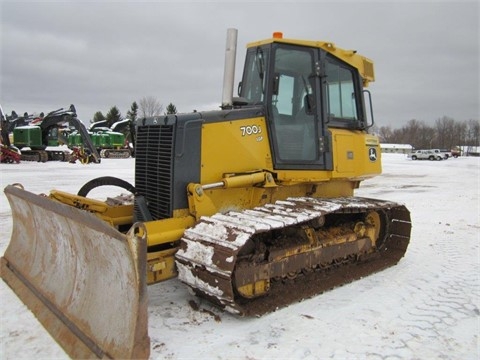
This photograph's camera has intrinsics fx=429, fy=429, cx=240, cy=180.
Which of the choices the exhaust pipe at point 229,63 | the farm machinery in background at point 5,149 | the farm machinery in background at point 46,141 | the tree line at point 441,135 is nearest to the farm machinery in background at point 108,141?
the farm machinery in background at point 46,141

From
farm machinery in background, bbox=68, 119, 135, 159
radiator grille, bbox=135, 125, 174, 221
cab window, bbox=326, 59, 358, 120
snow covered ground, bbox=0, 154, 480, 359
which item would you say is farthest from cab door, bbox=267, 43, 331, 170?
farm machinery in background, bbox=68, 119, 135, 159

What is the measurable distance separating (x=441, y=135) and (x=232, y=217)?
4372 inches

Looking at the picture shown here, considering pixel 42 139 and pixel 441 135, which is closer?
pixel 42 139

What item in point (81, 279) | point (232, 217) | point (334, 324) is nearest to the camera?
point (81, 279)

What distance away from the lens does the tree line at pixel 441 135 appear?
101938 mm

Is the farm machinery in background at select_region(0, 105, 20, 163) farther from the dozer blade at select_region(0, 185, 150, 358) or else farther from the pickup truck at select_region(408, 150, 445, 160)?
the pickup truck at select_region(408, 150, 445, 160)

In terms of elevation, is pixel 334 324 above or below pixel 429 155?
below

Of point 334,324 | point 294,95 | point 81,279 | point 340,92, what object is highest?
point 340,92

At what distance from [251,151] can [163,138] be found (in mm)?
1022

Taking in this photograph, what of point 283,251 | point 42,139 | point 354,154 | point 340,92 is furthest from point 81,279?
point 42,139

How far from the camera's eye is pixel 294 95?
5.30 metres

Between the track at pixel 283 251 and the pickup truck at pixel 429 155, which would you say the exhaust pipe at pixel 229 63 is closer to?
the track at pixel 283 251

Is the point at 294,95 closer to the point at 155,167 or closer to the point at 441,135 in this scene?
the point at 155,167

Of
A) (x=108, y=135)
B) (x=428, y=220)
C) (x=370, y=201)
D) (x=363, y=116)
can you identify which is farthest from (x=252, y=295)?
(x=108, y=135)
